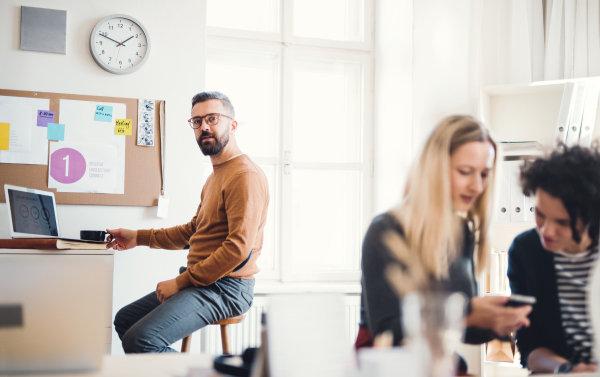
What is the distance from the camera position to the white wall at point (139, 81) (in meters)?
1.89

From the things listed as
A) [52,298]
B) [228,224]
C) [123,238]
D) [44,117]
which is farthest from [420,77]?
[44,117]

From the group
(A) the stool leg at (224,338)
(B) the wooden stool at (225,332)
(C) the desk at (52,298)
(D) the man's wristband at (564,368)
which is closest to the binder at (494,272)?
(D) the man's wristband at (564,368)

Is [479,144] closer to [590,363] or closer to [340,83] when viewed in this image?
[590,363]

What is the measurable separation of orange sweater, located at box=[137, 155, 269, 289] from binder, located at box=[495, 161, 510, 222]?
927 mm

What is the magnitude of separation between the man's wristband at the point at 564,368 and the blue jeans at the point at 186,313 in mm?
1013

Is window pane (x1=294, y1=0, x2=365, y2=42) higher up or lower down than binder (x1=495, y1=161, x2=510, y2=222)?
higher up

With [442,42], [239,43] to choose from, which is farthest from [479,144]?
[239,43]

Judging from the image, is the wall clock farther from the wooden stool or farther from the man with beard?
the wooden stool

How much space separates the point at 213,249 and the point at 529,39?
1061mm

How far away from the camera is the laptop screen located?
1.51 metres

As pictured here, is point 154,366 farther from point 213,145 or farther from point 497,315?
point 213,145

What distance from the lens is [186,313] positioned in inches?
55.0

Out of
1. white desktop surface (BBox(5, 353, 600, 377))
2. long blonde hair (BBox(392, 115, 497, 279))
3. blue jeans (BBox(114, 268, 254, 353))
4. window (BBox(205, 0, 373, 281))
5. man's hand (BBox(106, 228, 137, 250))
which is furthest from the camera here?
window (BBox(205, 0, 373, 281))

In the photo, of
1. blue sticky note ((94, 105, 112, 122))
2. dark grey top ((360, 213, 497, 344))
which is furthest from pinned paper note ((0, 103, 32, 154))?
dark grey top ((360, 213, 497, 344))
